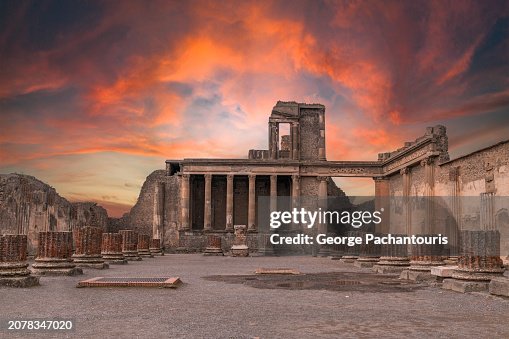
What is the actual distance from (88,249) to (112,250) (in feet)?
11.2

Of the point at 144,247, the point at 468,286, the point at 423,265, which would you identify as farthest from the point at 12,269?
the point at 144,247

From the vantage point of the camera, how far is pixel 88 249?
1662cm

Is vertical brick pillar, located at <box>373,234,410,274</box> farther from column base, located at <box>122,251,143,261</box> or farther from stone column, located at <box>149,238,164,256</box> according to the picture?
stone column, located at <box>149,238,164,256</box>

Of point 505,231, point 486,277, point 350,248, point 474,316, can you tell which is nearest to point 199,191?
point 350,248

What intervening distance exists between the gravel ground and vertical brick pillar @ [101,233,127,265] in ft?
29.6

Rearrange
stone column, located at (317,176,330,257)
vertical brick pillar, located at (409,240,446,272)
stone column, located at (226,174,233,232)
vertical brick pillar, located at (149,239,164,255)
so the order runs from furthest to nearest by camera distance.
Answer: stone column, located at (226,174,233,232), stone column, located at (317,176,330,257), vertical brick pillar, located at (149,239,164,255), vertical brick pillar, located at (409,240,446,272)

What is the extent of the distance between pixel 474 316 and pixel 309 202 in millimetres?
31911

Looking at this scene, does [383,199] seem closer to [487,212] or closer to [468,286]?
[487,212]

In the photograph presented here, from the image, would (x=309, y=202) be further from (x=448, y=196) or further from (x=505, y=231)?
(x=505, y=231)

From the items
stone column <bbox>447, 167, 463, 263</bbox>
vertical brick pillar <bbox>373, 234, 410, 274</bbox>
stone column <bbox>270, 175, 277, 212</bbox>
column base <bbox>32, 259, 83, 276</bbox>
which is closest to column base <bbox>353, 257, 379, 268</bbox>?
vertical brick pillar <bbox>373, 234, 410, 274</bbox>

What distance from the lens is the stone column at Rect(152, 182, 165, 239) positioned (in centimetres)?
3834

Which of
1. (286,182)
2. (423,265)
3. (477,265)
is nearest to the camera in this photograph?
(477,265)

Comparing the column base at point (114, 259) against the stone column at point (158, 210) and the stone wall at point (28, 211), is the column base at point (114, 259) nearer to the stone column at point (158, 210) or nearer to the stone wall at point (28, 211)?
the stone wall at point (28, 211)

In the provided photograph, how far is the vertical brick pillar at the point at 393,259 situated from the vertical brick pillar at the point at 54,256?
888 cm
